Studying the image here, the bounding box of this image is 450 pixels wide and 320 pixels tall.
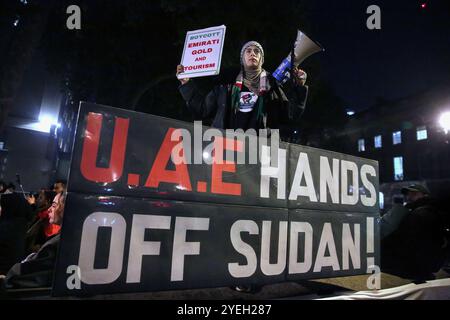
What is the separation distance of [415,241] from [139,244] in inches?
160

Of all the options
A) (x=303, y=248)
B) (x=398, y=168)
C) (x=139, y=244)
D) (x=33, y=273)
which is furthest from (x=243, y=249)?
(x=398, y=168)

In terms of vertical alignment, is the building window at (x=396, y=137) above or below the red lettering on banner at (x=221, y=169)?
above

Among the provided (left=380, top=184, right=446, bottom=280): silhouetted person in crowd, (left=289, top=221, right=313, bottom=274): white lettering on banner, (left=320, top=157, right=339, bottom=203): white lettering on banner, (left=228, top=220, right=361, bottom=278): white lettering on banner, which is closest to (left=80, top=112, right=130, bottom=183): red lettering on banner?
(left=228, top=220, right=361, bottom=278): white lettering on banner

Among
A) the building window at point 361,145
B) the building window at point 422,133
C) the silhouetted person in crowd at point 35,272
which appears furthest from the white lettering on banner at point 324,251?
the building window at point 361,145

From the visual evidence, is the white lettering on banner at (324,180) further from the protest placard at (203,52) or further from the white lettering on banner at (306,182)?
the protest placard at (203,52)

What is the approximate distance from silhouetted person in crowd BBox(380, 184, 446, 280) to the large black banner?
162 centimetres

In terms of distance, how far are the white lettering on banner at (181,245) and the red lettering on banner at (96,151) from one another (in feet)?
1.83

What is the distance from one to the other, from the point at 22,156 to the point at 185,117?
20.5m

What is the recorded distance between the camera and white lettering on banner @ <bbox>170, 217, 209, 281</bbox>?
2.00 meters

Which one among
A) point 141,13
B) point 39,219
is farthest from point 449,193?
point 141,13

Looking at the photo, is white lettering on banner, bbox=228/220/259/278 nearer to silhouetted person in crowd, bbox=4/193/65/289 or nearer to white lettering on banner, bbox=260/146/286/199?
white lettering on banner, bbox=260/146/286/199

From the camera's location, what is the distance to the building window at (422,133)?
3176 cm
